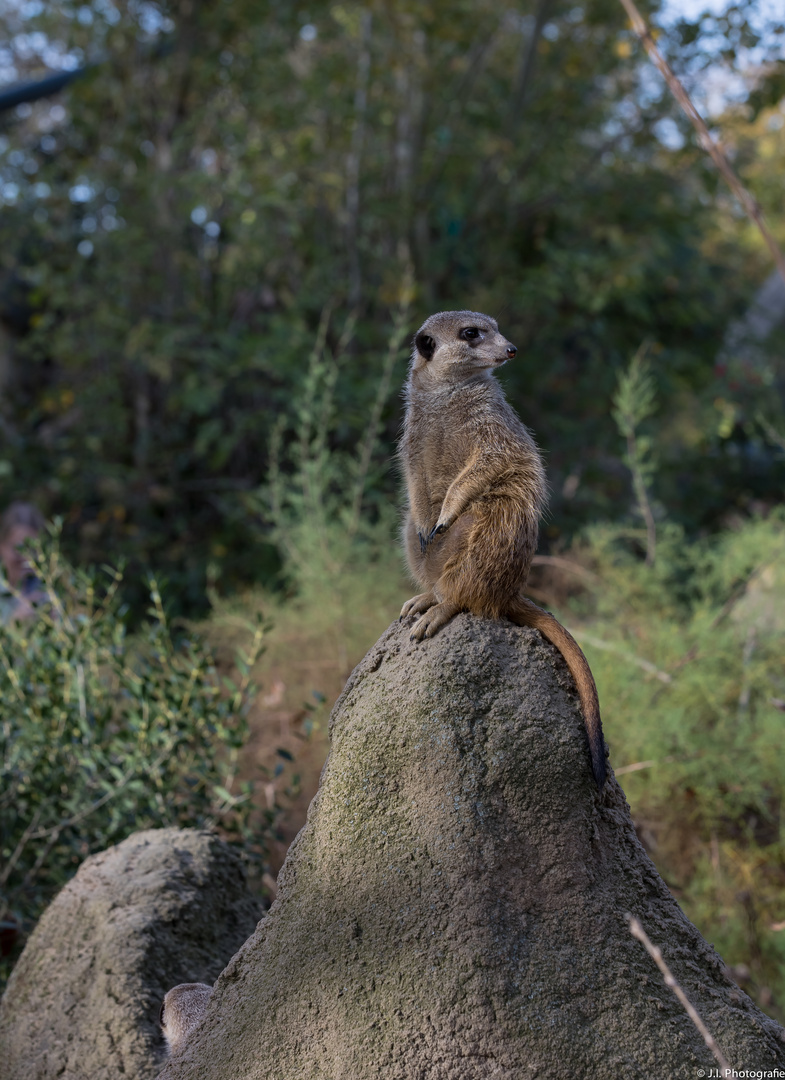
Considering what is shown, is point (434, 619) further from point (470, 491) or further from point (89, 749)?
point (89, 749)

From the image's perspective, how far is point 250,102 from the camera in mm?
8680

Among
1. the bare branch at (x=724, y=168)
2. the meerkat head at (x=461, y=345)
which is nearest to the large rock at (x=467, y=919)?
the meerkat head at (x=461, y=345)

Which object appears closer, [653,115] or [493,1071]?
[493,1071]

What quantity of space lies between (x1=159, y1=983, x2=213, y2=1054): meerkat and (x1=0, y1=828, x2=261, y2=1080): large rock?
102 millimetres

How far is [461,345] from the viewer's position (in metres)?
2.48

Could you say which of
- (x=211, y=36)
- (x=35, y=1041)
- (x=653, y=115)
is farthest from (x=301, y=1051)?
(x=211, y=36)

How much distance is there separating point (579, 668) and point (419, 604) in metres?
0.41

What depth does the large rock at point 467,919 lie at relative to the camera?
1.87 metres

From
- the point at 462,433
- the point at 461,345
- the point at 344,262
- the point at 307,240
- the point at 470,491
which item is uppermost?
the point at 307,240

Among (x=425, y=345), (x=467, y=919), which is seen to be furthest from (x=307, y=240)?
(x=467, y=919)

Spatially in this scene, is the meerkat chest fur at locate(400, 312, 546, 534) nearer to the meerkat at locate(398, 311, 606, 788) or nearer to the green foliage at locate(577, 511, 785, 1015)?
the meerkat at locate(398, 311, 606, 788)

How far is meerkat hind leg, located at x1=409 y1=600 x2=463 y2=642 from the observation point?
217cm

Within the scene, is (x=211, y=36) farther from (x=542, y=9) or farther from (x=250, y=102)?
(x=542, y=9)

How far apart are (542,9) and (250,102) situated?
2.68 metres
